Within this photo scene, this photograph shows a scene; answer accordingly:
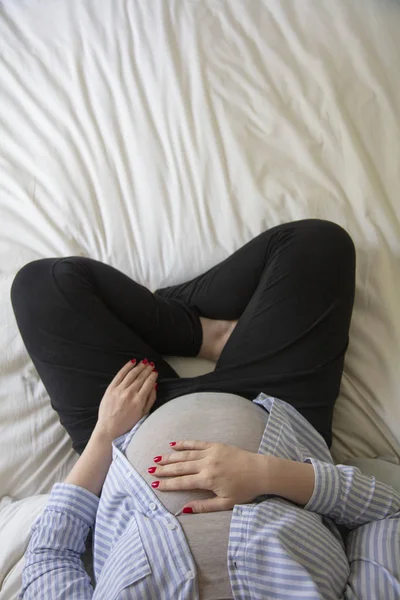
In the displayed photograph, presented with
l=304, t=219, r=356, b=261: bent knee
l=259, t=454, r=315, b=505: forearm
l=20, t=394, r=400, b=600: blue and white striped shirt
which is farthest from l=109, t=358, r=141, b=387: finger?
l=304, t=219, r=356, b=261: bent knee

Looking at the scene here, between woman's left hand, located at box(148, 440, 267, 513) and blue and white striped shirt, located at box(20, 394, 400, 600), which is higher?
woman's left hand, located at box(148, 440, 267, 513)

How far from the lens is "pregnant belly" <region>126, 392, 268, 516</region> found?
0.87 m

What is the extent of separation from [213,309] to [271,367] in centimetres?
19

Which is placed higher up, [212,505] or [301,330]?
[301,330]

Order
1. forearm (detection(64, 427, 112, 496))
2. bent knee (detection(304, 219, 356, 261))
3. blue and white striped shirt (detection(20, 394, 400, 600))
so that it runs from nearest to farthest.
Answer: blue and white striped shirt (detection(20, 394, 400, 600)) < forearm (detection(64, 427, 112, 496)) < bent knee (detection(304, 219, 356, 261))

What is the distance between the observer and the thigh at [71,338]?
1044mm

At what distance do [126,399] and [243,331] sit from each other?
256 millimetres

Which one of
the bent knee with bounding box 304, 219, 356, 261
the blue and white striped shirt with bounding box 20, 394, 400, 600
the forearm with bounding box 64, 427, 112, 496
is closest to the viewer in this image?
the blue and white striped shirt with bounding box 20, 394, 400, 600

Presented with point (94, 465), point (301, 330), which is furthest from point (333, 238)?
point (94, 465)

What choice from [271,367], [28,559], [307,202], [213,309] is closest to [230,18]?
[307,202]

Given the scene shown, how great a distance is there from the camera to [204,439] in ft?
2.93

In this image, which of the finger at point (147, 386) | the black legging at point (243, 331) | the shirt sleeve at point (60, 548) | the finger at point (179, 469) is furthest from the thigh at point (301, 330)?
the shirt sleeve at point (60, 548)

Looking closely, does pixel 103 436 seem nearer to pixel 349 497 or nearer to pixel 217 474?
pixel 217 474

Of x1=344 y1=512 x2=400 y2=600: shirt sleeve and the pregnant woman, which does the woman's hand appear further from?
x1=344 y1=512 x2=400 y2=600: shirt sleeve
